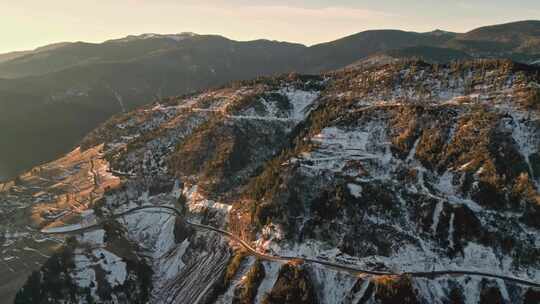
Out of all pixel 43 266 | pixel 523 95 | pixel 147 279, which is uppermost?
pixel 523 95

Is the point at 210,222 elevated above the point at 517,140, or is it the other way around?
the point at 517,140

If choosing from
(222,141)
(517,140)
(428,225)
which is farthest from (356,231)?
(222,141)

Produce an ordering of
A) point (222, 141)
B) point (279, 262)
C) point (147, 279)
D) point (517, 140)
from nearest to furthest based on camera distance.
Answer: point (279, 262)
point (147, 279)
point (517, 140)
point (222, 141)

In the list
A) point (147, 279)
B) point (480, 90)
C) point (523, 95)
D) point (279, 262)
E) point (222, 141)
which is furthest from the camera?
point (222, 141)

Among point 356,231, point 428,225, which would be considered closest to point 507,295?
point 428,225

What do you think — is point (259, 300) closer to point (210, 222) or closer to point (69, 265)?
point (210, 222)

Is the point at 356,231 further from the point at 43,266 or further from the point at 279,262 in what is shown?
the point at 43,266

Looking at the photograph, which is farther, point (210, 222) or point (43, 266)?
point (210, 222)
